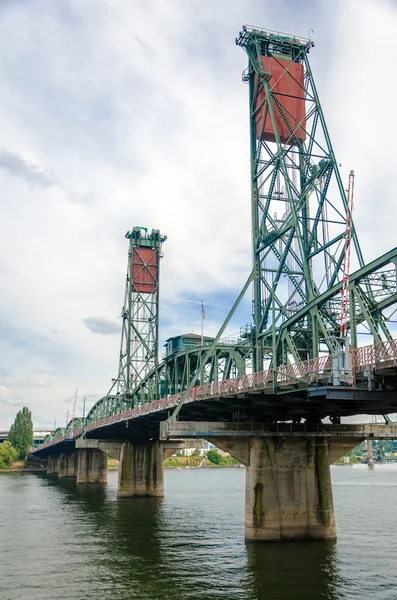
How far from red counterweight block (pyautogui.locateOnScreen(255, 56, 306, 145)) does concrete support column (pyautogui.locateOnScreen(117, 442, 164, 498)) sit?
58358 millimetres

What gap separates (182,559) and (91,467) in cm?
9366

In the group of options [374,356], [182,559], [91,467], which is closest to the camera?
[374,356]

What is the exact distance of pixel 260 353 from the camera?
52.3 meters

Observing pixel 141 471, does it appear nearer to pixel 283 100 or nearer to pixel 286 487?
pixel 286 487

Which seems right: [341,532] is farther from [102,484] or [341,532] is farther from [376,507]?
[102,484]

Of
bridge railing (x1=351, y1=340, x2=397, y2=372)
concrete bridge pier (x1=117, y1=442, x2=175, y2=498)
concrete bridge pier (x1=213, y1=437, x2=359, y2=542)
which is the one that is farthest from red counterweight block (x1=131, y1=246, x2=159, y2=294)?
bridge railing (x1=351, y1=340, x2=397, y2=372)

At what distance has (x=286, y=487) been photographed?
48.5 m

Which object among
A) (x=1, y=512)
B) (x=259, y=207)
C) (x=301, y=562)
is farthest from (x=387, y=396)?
(x=1, y=512)

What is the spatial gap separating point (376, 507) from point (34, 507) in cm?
4614

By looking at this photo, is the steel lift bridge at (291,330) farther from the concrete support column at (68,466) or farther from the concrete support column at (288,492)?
the concrete support column at (68,466)

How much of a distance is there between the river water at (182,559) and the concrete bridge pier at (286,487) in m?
1.59

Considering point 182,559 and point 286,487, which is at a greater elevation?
point 286,487

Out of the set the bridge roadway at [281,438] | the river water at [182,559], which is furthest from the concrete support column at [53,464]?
the bridge roadway at [281,438]

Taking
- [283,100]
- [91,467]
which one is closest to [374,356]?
[283,100]
